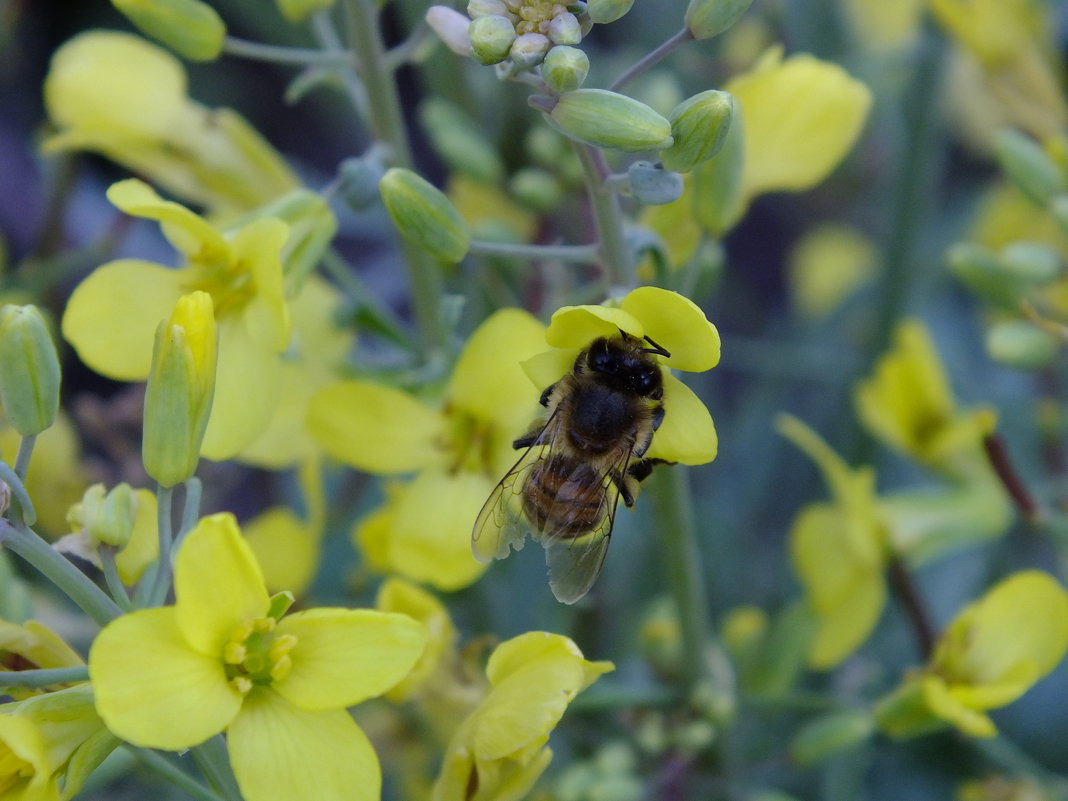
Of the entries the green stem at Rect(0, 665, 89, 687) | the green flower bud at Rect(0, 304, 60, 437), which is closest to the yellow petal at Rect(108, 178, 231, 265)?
the green flower bud at Rect(0, 304, 60, 437)

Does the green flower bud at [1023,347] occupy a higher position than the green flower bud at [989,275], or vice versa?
the green flower bud at [989,275]

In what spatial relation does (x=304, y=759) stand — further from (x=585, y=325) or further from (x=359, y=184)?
(x=359, y=184)

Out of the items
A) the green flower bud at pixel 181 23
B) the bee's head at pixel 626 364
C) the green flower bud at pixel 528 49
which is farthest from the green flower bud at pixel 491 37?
the green flower bud at pixel 181 23

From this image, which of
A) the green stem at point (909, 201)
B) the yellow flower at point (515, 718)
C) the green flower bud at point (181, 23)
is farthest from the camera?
the green stem at point (909, 201)

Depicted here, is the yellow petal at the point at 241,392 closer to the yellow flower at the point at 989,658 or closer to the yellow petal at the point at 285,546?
the yellow petal at the point at 285,546

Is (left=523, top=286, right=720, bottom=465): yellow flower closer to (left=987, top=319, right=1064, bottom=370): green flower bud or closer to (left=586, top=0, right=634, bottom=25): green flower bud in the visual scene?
(left=586, top=0, right=634, bottom=25): green flower bud

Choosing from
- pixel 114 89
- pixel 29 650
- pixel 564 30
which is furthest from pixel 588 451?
pixel 114 89
